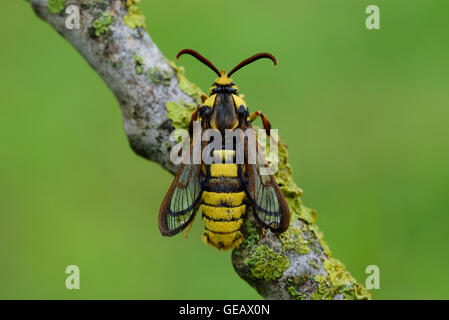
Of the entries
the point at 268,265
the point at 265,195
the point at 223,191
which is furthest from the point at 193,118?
the point at 268,265

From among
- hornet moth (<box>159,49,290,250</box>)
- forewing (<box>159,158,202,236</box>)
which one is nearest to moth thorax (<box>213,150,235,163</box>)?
hornet moth (<box>159,49,290,250</box>)

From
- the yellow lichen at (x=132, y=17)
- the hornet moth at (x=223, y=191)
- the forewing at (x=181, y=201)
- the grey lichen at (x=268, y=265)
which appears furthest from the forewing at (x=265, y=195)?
the yellow lichen at (x=132, y=17)

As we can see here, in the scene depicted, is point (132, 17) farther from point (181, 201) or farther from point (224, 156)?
point (181, 201)

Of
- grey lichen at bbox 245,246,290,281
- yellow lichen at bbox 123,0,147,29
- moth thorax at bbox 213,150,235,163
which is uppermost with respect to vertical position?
yellow lichen at bbox 123,0,147,29

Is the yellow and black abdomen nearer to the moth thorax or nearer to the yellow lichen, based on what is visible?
the moth thorax

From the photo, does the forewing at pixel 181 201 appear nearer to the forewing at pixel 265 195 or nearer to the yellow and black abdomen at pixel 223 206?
the yellow and black abdomen at pixel 223 206

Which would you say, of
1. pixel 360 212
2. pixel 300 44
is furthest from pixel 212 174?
pixel 300 44

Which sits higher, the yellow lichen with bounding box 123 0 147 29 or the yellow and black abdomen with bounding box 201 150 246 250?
the yellow lichen with bounding box 123 0 147 29

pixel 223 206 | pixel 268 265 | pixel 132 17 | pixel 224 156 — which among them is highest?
pixel 132 17
